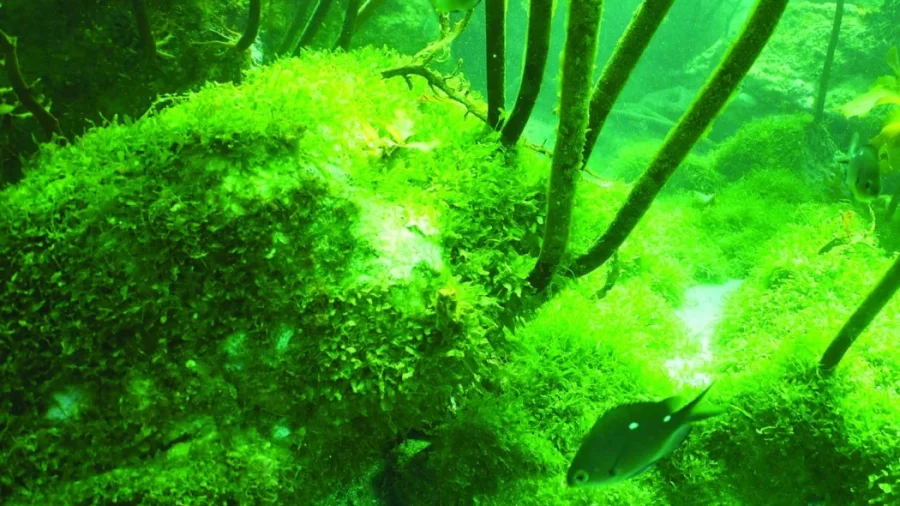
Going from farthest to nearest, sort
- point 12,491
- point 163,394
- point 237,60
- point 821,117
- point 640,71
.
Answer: point 640,71 < point 821,117 < point 237,60 < point 163,394 < point 12,491

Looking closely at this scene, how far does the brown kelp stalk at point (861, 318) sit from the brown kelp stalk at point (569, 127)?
184 centimetres

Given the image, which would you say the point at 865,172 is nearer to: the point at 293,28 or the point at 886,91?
the point at 886,91

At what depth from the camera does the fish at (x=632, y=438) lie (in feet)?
6.45

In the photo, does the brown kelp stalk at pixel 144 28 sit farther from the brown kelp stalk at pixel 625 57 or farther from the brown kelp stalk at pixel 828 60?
the brown kelp stalk at pixel 828 60

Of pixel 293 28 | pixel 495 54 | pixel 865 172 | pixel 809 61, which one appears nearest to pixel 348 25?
pixel 293 28

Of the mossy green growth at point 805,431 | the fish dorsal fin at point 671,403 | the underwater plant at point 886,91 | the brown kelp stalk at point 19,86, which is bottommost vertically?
the mossy green growth at point 805,431

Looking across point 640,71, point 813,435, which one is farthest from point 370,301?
point 640,71

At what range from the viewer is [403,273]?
2.49 metres

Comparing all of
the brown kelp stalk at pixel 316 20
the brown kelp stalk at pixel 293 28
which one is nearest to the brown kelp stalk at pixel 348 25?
the brown kelp stalk at pixel 316 20

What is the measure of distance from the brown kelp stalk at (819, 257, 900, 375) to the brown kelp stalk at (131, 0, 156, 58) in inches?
200

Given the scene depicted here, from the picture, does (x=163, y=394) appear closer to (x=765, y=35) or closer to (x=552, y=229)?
(x=552, y=229)

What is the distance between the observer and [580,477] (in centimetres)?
204

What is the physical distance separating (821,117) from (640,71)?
1053cm

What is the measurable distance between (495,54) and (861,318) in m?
2.73
